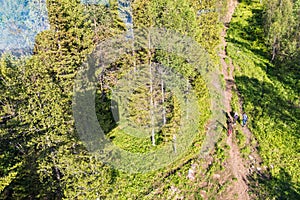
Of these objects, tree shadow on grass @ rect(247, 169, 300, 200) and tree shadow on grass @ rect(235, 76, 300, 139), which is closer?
tree shadow on grass @ rect(247, 169, 300, 200)

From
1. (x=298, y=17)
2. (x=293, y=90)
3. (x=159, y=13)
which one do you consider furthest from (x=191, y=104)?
(x=298, y=17)

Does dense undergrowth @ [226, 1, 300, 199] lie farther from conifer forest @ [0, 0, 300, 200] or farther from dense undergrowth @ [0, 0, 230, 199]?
dense undergrowth @ [0, 0, 230, 199]

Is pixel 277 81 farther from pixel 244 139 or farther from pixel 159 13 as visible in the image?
pixel 159 13

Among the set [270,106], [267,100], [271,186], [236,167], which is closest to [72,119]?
[236,167]

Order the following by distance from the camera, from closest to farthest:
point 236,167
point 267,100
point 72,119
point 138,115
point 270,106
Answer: point 72,119, point 236,167, point 138,115, point 270,106, point 267,100

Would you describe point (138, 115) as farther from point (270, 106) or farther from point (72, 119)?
point (270, 106)

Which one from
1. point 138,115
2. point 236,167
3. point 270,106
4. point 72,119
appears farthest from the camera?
point 270,106

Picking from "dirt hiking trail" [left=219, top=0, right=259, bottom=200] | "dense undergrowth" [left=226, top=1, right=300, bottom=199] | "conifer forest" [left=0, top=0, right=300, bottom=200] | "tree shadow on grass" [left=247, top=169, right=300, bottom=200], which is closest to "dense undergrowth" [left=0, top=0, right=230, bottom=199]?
"conifer forest" [left=0, top=0, right=300, bottom=200]

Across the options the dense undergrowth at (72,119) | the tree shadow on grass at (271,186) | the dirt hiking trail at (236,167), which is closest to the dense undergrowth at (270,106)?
the tree shadow on grass at (271,186)

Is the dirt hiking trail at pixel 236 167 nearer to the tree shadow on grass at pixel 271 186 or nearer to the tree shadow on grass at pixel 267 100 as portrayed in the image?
the tree shadow on grass at pixel 271 186
